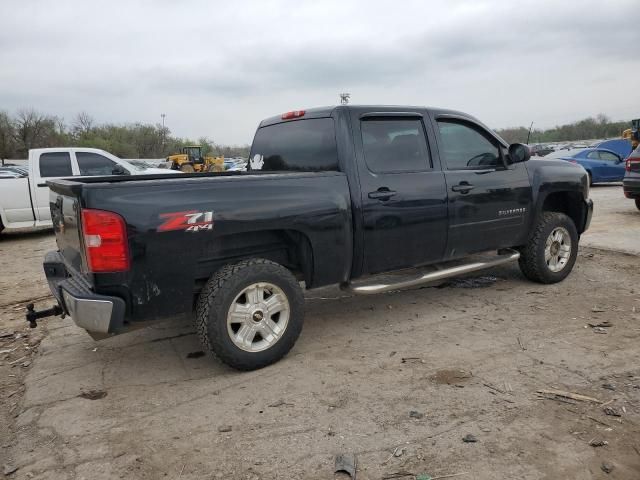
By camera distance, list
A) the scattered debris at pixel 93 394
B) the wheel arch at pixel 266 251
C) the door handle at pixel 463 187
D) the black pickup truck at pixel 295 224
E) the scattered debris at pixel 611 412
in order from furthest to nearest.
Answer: the door handle at pixel 463 187 → the wheel arch at pixel 266 251 → the scattered debris at pixel 93 394 → the black pickup truck at pixel 295 224 → the scattered debris at pixel 611 412

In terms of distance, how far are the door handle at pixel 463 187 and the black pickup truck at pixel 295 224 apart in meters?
0.01

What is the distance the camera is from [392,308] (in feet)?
16.9

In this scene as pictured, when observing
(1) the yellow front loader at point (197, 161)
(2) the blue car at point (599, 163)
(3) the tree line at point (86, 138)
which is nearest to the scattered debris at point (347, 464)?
(2) the blue car at point (599, 163)

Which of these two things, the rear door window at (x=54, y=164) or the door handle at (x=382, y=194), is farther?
the rear door window at (x=54, y=164)

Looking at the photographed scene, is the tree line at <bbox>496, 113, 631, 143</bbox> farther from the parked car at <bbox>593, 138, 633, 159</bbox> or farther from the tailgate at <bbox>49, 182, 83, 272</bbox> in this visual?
the tailgate at <bbox>49, 182, 83, 272</bbox>

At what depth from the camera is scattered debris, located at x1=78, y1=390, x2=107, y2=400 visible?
3.43 metres

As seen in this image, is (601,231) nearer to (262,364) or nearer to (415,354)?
(415,354)

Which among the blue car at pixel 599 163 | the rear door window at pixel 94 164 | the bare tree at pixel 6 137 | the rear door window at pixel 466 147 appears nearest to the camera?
the rear door window at pixel 466 147

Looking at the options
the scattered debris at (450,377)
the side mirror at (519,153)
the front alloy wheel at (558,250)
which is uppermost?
the side mirror at (519,153)

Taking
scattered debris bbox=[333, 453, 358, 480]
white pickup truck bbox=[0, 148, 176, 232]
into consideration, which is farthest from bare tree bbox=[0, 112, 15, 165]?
scattered debris bbox=[333, 453, 358, 480]

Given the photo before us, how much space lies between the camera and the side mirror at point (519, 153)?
16.7ft

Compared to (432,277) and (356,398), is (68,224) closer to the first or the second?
(356,398)

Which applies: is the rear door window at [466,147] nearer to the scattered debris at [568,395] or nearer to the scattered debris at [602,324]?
the scattered debris at [602,324]

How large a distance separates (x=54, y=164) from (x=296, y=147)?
791 centimetres
